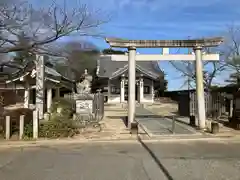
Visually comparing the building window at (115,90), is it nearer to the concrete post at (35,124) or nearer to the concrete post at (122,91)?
the concrete post at (122,91)

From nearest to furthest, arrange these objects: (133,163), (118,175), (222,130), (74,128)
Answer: (118,175) < (133,163) < (74,128) < (222,130)

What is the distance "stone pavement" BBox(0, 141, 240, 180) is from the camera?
7.36 m

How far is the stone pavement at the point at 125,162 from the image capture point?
7.36 m

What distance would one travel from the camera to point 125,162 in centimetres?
898

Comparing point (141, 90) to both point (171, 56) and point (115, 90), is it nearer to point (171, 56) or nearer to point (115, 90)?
point (115, 90)

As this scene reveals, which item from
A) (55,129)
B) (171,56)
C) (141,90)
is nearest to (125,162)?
(55,129)

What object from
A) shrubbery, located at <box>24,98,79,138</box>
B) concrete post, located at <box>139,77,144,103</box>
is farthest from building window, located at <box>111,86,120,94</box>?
shrubbery, located at <box>24,98,79,138</box>

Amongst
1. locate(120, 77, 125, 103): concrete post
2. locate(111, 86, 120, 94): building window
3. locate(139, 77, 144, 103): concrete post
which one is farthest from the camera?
locate(111, 86, 120, 94): building window

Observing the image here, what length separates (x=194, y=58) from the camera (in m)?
17.4

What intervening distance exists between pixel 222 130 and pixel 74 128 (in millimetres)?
6885

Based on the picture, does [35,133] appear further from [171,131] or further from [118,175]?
[118,175]

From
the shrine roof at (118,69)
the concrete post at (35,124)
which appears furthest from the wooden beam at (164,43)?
the shrine roof at (118,69)

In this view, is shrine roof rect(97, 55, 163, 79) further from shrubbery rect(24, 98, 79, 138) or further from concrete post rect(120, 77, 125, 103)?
shrubbery rect(24, 98, 79, 138)

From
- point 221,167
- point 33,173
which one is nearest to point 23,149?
point 33,173
